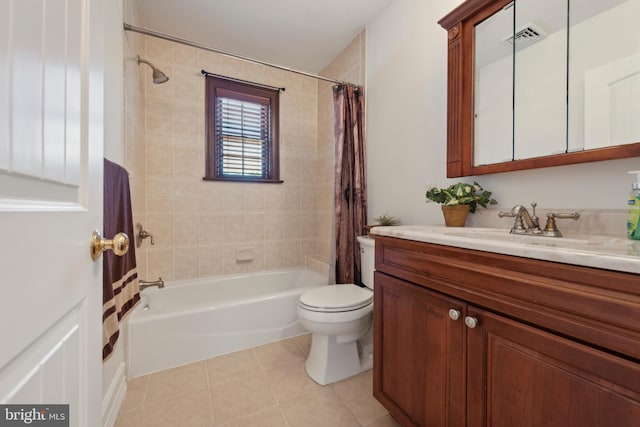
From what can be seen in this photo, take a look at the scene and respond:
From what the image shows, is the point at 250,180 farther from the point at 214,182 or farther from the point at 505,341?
the point at 505,341

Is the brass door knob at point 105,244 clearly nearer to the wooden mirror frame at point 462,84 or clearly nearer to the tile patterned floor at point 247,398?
the tile patterned floor at point 247,398

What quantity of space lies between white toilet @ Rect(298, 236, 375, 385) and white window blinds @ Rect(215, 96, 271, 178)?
1518 millimetres

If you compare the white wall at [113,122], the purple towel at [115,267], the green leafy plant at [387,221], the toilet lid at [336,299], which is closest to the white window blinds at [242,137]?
the white wall at [113,122]

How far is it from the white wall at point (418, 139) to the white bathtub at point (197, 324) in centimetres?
111

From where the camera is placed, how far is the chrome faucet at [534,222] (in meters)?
0.93

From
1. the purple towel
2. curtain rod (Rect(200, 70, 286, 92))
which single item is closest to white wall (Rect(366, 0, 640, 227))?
curtain rod (Rect(200, 70, 286, 92))

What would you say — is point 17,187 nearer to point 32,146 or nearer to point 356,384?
point 32,146

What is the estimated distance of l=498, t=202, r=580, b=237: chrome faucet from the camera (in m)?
0.93

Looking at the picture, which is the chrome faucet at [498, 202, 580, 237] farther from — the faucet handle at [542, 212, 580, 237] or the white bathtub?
the white bathtub

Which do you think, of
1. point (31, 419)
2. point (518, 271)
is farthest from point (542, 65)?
point (31, 419)

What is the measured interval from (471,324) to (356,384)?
38.3 inches

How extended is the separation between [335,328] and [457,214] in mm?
897

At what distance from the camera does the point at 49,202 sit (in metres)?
0.40

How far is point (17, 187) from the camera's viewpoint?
321 millimetres
